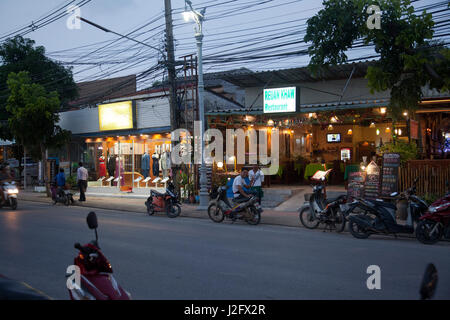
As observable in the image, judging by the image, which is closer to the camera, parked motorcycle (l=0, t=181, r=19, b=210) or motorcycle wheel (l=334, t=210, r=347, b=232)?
motorcycle wheel (l=334, t=210, r=347, b=232)

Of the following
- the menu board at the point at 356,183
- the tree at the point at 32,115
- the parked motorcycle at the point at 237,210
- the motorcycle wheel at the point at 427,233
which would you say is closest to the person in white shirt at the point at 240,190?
the parked motorcycle at the point at 237,210

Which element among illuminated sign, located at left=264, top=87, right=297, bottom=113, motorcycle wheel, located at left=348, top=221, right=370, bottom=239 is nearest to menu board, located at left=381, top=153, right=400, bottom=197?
motorcycle wheel, located at left=348, top=221, right=370, bottom=239

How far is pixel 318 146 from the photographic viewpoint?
90.8 ft

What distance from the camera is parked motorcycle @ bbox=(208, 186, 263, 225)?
13.4 meters

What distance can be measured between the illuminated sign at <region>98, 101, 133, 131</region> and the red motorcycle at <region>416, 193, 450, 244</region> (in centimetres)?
1765

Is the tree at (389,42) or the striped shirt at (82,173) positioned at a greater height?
the tree at (389,42)

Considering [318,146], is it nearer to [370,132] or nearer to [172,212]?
[370,132]

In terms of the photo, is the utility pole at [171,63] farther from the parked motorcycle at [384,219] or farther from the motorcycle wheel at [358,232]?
the parked motorcycle at [384,219]

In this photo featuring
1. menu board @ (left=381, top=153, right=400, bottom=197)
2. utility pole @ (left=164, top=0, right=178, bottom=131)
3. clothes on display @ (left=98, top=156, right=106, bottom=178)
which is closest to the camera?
menu board @ (left=381, top=153, right=400, bottom=197)

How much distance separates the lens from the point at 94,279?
428 centimetres

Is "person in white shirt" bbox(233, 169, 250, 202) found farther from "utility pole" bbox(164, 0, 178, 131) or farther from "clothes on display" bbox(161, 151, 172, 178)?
"clothes on display" bbox(161, 151, 172, 178)

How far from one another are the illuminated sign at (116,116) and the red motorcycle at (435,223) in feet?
57.9

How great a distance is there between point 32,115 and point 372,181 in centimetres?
1738

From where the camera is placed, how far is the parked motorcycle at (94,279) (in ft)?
13.7
